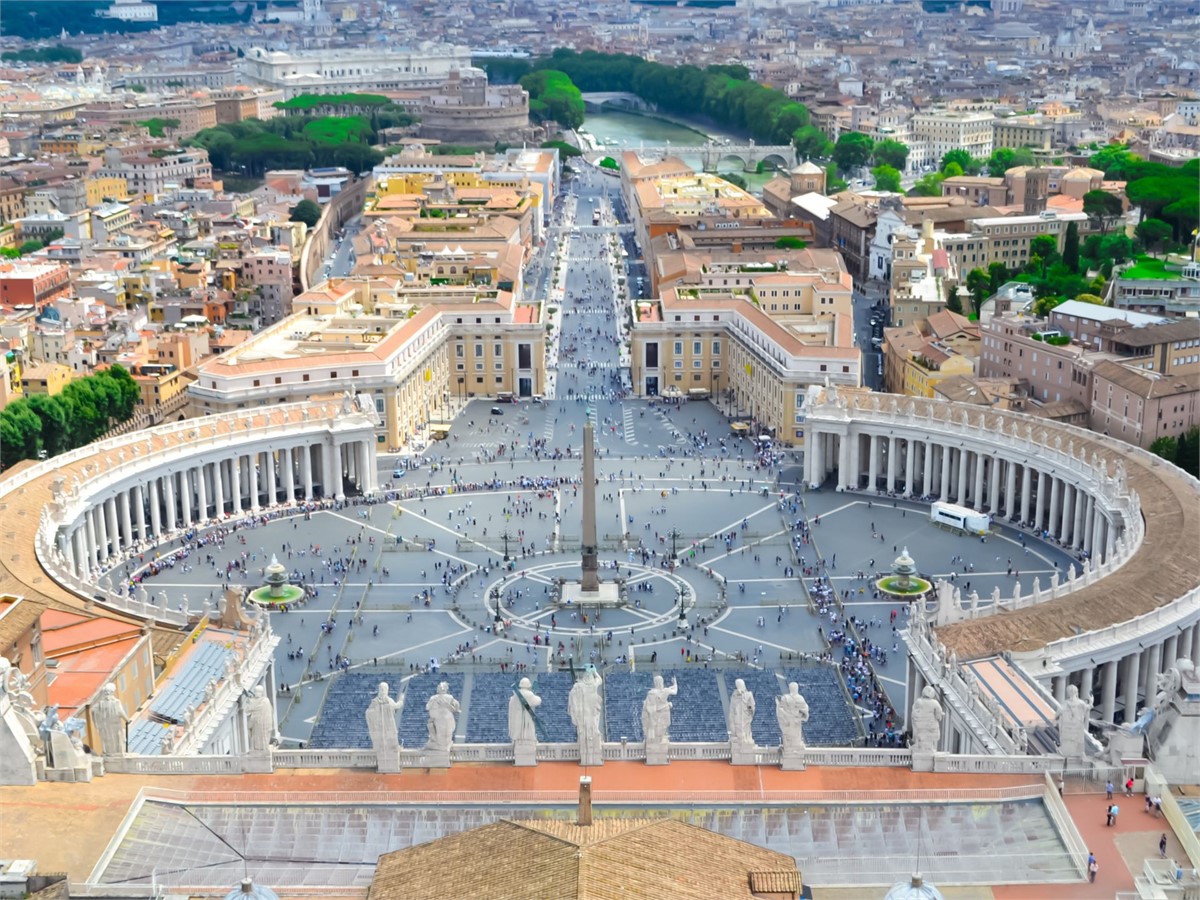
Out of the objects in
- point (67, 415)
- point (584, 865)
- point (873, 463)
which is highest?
point (584, 865)

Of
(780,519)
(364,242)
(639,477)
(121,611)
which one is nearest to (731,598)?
(780,519)

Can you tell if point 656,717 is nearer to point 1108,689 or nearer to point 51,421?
point 1108,689

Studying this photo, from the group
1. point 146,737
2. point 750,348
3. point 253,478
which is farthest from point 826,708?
point 750,348

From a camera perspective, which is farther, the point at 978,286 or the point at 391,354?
the point at 978,286

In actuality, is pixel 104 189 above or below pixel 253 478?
above

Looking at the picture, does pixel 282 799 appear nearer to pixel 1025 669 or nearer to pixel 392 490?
pixel 1025 669

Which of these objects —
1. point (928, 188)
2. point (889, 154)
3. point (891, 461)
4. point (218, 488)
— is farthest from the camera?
point (889, 154)

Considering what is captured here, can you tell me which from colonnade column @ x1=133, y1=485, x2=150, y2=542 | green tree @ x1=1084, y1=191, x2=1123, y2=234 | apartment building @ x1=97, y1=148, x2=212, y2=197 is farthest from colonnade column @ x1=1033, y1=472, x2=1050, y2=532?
apartment building @ x1=97, y1=148, x2=212, y2=197

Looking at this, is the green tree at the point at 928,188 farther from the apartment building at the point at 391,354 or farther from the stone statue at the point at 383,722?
the stone statue at the point at 383,722
